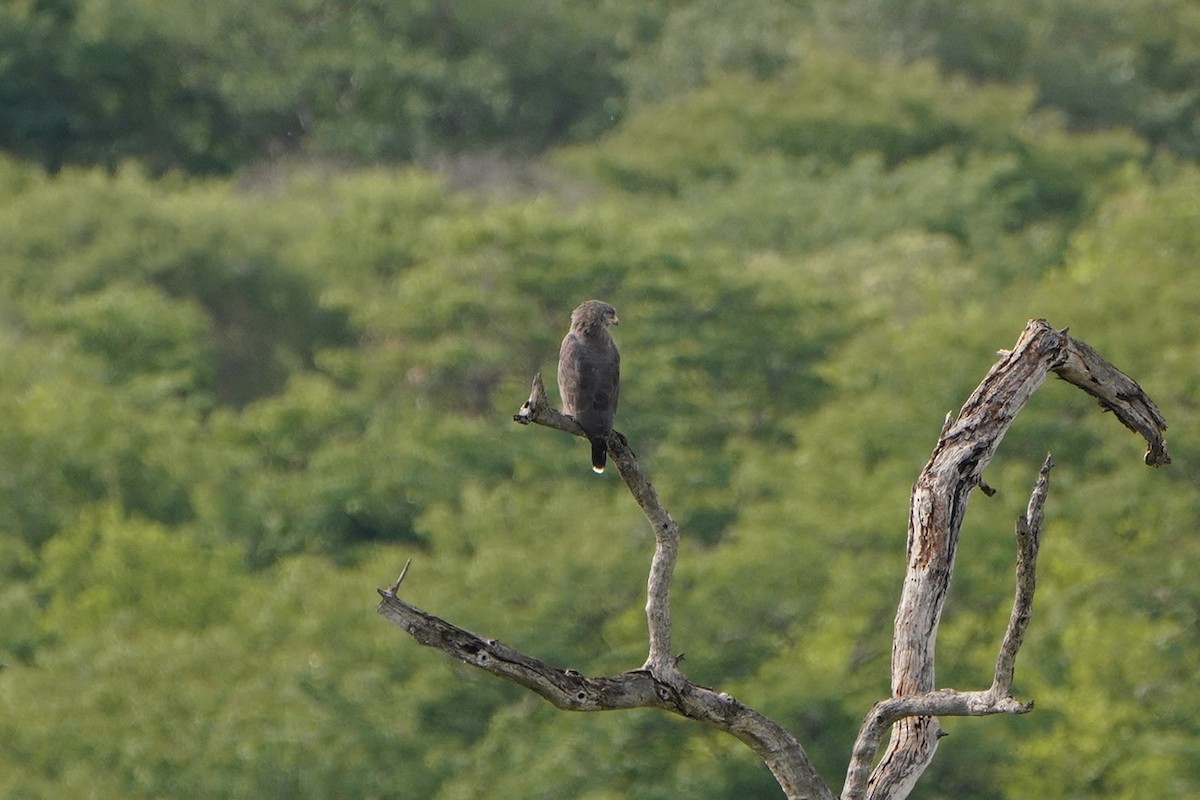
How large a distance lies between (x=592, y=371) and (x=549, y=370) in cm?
2885

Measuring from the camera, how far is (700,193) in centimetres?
5888

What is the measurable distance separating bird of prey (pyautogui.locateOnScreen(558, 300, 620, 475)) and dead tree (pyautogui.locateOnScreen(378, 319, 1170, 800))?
2642 mm

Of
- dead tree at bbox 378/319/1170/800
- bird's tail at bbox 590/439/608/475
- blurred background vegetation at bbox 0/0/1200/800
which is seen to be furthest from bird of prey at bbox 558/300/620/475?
blurred background vegetation at bbox 0/0/1200/800

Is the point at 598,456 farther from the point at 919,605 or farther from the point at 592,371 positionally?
the point at 919,605

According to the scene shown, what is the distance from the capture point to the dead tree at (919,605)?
314 inches

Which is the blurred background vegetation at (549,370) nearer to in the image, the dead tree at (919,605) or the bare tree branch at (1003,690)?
the dead tree at (919,605)

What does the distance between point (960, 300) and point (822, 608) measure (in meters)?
15.0

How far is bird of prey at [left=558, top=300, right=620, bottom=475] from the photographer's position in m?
11.5

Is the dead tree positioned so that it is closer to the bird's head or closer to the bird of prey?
the bird of prey

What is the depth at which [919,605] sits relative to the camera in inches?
334

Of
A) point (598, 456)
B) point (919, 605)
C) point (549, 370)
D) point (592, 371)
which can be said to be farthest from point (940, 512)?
point (549, 370)

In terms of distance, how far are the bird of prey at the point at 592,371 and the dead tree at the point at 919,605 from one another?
2.64 metres

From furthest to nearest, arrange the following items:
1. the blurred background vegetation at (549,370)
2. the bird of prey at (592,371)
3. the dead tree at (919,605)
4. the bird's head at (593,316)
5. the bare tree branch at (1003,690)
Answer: the blurred background vegetation at (549,370)
the bird's head at (593,316)
the bird of prey at (592,371)
the dead tree at (919,605)
the bare tree branch at (1003,690)

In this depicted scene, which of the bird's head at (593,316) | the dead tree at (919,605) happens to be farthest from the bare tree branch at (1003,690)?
the bird's head at (593,316)
